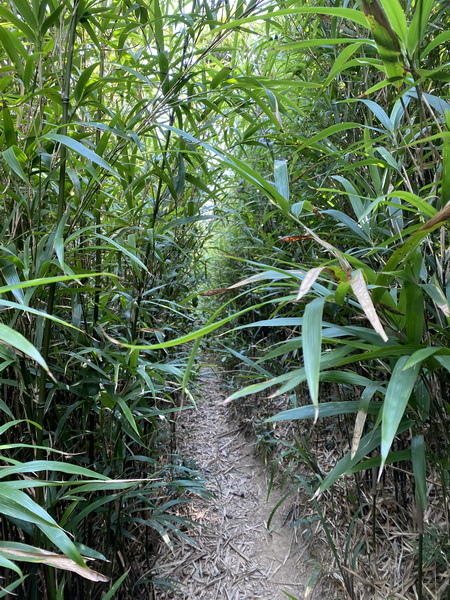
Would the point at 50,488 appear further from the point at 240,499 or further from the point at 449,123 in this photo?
the point at 240,499

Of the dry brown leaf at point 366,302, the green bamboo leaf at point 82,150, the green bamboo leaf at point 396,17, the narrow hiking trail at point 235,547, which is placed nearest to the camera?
the dry brown leaf at point 366,302

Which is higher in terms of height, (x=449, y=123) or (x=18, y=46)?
(x=18, y=46)

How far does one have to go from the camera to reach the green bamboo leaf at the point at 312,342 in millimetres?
318

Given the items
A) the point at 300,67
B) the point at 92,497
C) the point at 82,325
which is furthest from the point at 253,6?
the point at 92,497

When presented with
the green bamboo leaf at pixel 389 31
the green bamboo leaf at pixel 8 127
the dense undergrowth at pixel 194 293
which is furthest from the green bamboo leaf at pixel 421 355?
the green bamboo leaf at pixel 8 127

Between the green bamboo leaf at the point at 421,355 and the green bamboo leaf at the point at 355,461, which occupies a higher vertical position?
the green bamboo leaf at the point at 421,355

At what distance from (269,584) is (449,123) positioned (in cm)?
124

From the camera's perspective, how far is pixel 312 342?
1.13 ft

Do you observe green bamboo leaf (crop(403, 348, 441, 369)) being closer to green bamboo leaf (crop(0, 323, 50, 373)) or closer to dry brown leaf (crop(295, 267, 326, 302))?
dry brown leaf (crop(295, 267, 326, 302))

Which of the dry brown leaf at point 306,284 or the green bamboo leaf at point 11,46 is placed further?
the green bamboo leaf at point 11,46

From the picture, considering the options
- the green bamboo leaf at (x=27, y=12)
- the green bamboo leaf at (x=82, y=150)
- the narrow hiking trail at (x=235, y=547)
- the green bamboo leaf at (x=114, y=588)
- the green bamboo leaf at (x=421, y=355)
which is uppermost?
the green bamboo leaf at (x=27, y=12)

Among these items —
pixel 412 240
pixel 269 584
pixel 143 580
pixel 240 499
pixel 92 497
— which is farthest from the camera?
pixel 240 499

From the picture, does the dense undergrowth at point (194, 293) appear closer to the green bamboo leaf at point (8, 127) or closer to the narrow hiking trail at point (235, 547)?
the green bamboo leaf at point (8, 127)

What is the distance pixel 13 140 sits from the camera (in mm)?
606
